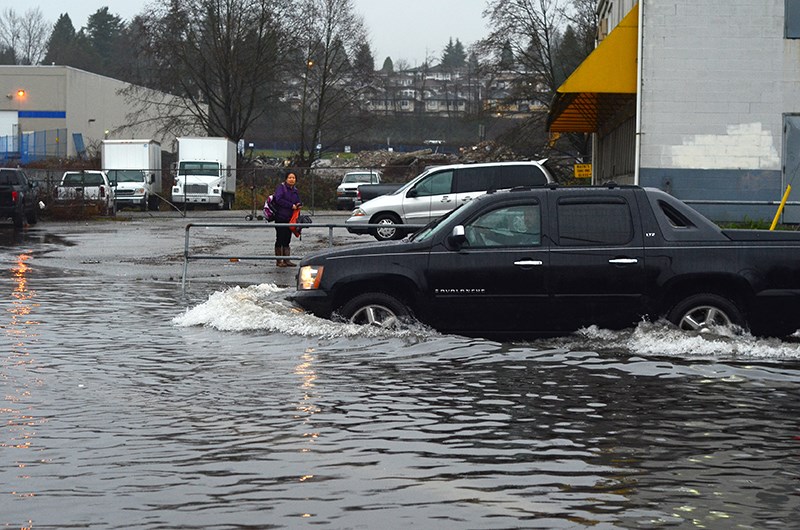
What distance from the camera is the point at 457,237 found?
12969 mm

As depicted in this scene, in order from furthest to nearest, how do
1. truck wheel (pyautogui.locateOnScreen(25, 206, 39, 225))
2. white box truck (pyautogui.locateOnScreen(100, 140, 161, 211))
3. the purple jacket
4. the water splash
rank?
white box truck (pyautogui.locateOnScreen(100, 140, 161, 211)) → truck wheel (pyautogui.locateOnScreen(25, 206, 39, 225)) → the purple jacket → the water splash

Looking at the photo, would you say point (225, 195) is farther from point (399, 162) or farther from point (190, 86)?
point (399, 162)

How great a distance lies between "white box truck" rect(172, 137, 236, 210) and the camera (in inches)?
2216

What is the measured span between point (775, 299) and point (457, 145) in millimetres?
113657

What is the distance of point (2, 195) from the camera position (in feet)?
128

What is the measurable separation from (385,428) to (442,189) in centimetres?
2163

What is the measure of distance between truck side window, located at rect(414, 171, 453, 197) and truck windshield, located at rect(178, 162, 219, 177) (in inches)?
1097

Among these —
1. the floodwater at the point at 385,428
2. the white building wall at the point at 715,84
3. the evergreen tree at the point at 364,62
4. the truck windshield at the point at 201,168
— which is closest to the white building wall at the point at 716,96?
the white building wall at the point at 715,84

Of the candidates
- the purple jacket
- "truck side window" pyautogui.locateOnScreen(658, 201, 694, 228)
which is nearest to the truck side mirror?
"truck side window" pyautogui.locateOnScreen(658, 201, 694, 228)

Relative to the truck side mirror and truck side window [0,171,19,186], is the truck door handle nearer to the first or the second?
the truck side mirror

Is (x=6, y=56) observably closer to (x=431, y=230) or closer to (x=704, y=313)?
(x=431, y=230)

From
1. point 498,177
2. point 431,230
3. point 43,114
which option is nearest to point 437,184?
point 498,177

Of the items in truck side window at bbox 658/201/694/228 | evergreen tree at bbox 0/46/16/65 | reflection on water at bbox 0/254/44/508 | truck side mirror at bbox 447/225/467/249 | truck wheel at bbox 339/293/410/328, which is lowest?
reflection on water at bbox 0/254/44/508

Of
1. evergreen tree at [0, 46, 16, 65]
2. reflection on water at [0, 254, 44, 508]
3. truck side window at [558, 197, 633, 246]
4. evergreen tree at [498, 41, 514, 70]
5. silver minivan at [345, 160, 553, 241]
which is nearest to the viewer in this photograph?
reflection on water at [0, 254, 44, 508]
